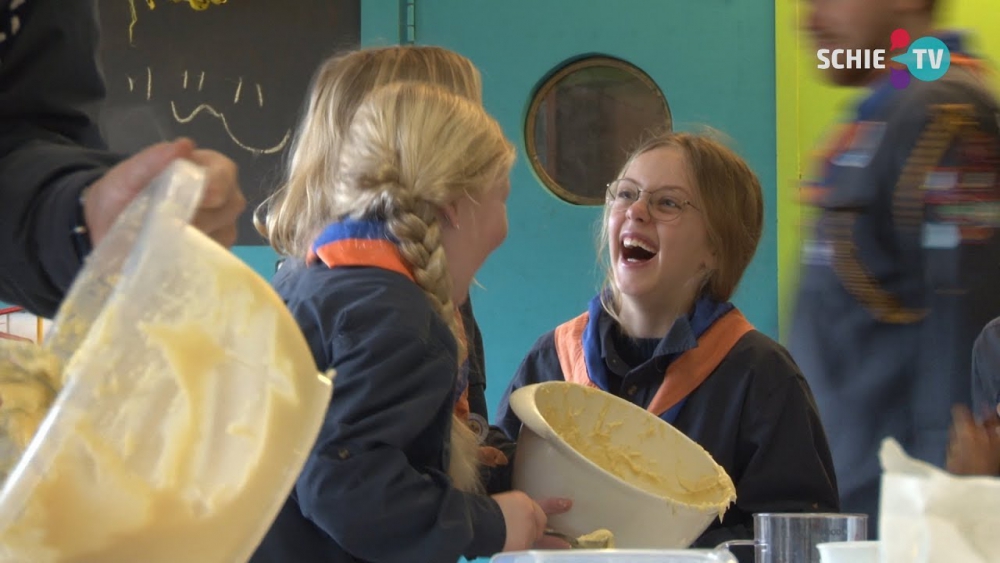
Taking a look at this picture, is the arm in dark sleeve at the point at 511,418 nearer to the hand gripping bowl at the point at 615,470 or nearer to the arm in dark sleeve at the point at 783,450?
the hand gripping bowl at the point at 615,470

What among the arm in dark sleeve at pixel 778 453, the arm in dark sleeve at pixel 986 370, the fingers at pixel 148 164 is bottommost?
the arm in dark sleeve at pixel 778 453

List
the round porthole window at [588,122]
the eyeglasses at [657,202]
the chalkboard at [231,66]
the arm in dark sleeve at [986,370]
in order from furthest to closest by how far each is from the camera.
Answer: the chalkboard at [231,66]
the round porthole window at [588,122]
the eyeglasses at [657,202]
the arm in dark sleeve at [986,370]

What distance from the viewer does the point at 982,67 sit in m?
1.62

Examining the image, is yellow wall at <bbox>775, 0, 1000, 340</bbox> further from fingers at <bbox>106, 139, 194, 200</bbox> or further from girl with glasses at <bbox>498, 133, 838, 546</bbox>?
fingers at <bbox>106, 139, 194, 200</bbox>

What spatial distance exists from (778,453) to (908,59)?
2.15ft

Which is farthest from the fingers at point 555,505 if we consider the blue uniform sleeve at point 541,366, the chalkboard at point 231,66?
the chalkboard at point 231,66

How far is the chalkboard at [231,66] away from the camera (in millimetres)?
3395

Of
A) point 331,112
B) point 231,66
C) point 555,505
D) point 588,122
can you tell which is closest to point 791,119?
point 588,122

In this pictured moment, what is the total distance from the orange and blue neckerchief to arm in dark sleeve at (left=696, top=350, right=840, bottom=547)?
0.53 meters

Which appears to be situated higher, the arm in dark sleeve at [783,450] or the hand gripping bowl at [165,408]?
the hand gripping bowl at [165,408]

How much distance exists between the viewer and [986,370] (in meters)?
1.71

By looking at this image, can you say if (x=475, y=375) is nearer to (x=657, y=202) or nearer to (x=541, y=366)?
(x=541, y=366)

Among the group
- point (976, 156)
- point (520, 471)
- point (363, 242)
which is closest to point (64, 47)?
point (363, 242)

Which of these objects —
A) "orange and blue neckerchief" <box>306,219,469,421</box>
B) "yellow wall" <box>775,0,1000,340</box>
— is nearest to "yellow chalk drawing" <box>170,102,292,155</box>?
"yellow wall" <box>775,0,1000,340</box>
